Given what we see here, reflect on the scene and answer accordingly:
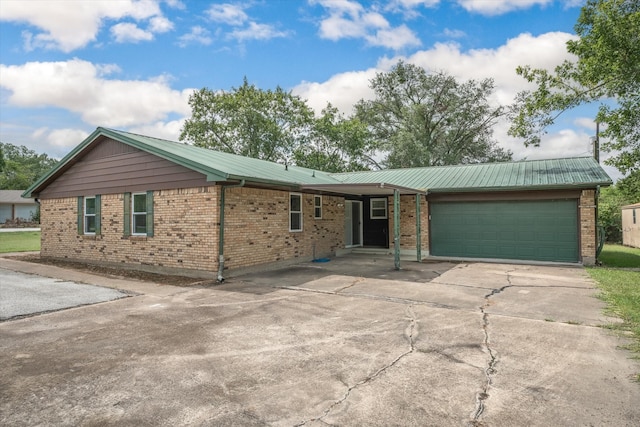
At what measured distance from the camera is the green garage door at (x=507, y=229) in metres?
12.3

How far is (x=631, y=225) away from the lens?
1947cm

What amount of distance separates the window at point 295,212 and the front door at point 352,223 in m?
3.59

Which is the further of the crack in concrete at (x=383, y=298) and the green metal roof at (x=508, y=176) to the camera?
the green metal roof at (x=508, y=176)

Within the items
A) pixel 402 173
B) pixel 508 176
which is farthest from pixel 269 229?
pixel 508 176

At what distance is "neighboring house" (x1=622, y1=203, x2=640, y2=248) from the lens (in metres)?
18.4

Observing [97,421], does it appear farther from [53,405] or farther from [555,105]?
[555,105]

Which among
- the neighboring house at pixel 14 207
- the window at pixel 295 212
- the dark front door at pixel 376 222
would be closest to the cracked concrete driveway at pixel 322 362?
the window at pixel 295 212

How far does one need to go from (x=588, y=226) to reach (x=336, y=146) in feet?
79.7

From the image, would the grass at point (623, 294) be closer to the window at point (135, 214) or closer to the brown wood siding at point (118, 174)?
the brown wood siding at point (118, 174)

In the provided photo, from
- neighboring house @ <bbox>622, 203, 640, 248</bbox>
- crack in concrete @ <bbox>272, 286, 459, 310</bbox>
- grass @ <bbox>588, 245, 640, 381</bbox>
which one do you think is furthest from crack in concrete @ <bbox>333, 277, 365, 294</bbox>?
neighboring house @ <bbox>622, 203, 640, 248</bbox>

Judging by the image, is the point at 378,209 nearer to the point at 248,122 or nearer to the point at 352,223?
the point at 352,223

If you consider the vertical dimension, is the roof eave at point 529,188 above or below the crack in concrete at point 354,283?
above

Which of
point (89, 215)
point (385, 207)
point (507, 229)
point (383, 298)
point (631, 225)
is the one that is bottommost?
point (383, 298)

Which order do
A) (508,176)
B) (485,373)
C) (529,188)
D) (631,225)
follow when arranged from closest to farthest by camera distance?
(485,373) → (529,188) → (508,176) → (631,225)
